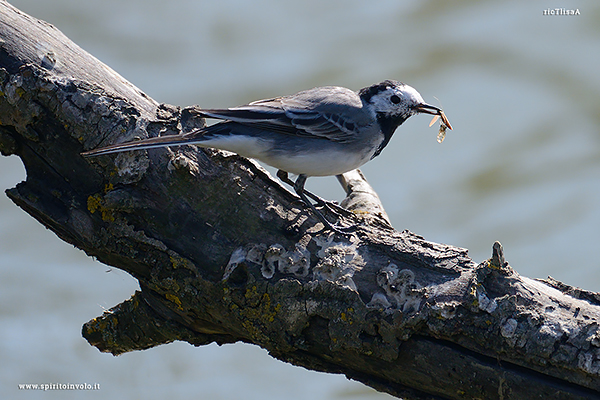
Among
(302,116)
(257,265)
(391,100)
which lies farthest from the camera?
(391,100)

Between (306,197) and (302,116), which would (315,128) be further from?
(306,197)

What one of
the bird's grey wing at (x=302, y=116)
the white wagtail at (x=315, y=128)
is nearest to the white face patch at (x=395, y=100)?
the white wagtail at (x=315, y=128)

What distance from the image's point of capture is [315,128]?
3863 millimetres

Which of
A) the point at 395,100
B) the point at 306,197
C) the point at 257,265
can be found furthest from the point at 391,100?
the point at 257,265

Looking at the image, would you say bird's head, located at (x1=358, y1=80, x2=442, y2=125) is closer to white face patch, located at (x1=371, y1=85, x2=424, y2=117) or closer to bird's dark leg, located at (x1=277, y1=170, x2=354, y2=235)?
white face patch, located at (x1=371, y1=85, x2=424, y2=117)

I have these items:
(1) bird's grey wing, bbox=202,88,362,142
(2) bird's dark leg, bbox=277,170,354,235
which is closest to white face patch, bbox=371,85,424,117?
(1) bird's grey wing, bbox=202,88,362,142

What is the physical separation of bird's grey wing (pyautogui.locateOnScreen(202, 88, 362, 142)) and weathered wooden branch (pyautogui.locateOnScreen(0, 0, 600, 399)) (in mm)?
299

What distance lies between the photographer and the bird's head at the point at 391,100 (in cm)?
420

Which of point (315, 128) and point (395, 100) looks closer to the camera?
point (315, 128)

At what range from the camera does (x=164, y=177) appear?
10.8 feet

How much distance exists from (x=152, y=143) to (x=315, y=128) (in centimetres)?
113

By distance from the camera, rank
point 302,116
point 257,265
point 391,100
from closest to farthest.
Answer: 1. point 257,265
2. point 302,116
3. point 391,100

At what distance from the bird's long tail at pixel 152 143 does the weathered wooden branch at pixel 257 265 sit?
108mm

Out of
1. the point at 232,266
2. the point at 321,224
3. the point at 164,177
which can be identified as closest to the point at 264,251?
the point at 232,266
